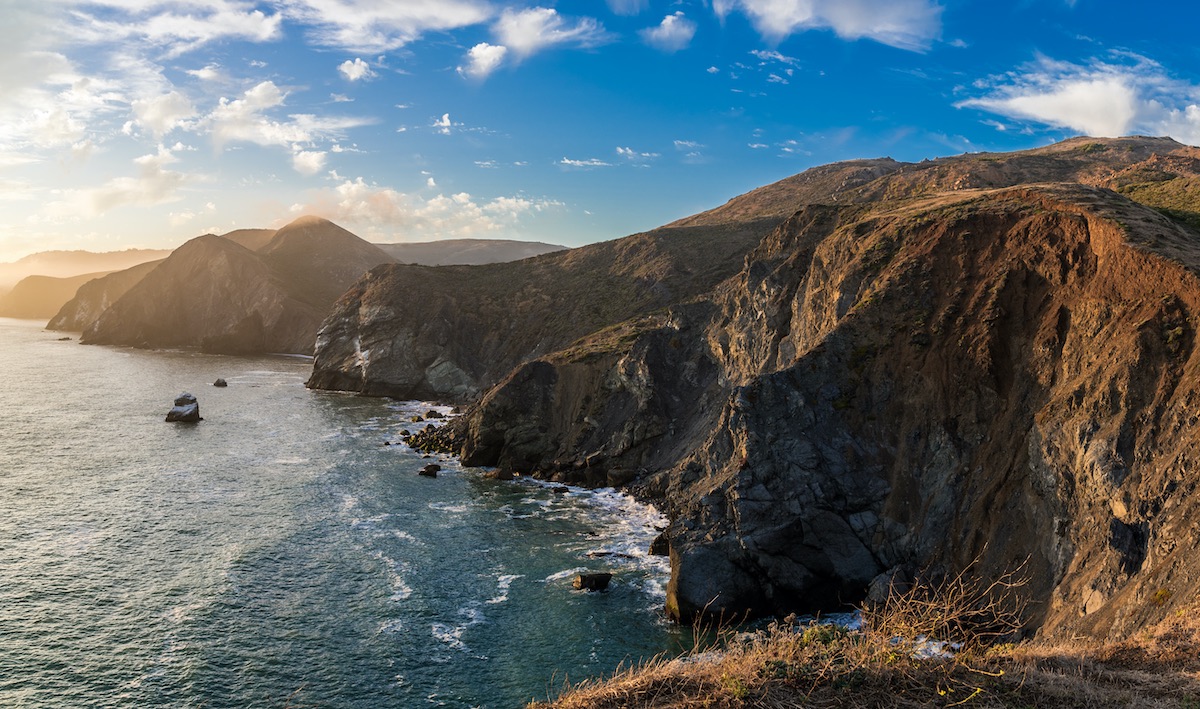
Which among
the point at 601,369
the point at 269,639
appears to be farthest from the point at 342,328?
the point at 269,639

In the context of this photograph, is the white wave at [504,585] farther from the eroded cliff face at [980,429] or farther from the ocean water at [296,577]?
the eroded cliff face at [980,429]

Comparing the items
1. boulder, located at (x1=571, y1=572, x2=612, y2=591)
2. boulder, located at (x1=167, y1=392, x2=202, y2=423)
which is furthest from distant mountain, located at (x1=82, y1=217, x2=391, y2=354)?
boulder, located at (x1=571, y1=572, x2=612, y2=591)

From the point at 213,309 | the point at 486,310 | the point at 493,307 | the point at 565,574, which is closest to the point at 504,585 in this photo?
the point at 565,574

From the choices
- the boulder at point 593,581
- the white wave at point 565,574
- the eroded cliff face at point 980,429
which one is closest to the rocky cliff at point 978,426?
the eroded cliff face at point 980,429

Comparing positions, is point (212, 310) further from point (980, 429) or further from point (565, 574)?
point (980, 429)

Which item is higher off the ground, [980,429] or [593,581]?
[980,429]

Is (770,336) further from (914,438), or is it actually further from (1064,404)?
(1064,404)
